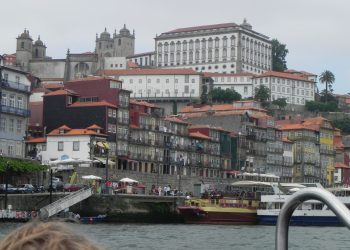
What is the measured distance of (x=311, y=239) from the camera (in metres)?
44.1

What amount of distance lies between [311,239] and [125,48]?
151 meters

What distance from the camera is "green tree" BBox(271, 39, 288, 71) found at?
18288 cm

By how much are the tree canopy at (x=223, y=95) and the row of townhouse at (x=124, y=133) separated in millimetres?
46586

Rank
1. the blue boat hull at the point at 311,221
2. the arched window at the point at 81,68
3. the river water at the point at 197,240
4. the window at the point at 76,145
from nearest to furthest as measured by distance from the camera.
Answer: the river water at the point at 197,240 → the blue boat hull at the point at 311,221 → the window at the point at 76,145 → the arched window at the point at 81,68

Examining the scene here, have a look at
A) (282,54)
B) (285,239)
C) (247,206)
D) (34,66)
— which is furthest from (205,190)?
(282,54)

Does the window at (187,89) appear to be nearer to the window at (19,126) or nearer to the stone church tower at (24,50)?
the stone church tower at (24,50)

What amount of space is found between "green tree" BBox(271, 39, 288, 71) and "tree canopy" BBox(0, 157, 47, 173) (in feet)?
394

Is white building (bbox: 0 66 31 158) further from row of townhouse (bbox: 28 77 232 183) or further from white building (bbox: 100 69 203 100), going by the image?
white building (bbox: 100 69 203 100)

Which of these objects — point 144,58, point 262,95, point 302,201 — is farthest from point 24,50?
point 302,201

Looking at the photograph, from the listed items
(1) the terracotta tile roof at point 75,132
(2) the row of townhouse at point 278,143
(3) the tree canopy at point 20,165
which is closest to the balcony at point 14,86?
(1) the terracotta tile roof at point 75,132

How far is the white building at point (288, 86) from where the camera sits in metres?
156

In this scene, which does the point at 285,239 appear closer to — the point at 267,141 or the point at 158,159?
the point at 158,159

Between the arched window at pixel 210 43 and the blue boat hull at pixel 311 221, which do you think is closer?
the blue boat hull at pixel 311 221

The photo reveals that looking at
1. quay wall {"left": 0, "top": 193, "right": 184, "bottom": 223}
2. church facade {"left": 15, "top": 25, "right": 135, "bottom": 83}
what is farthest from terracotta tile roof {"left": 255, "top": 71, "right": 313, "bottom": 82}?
quay wall {"left": 0, "top": 193, "right": 184, "bottom": 223}
